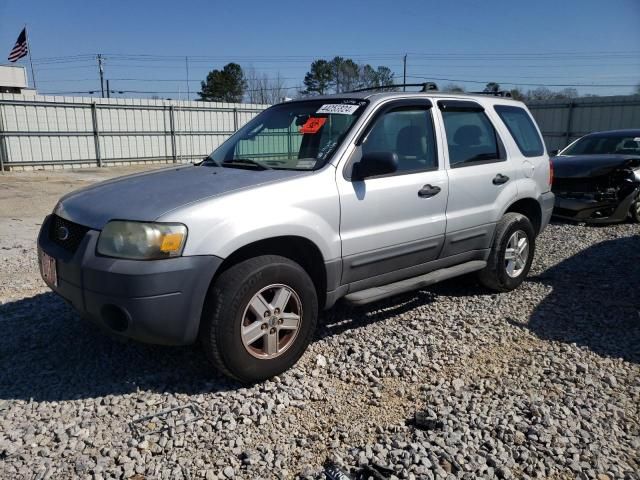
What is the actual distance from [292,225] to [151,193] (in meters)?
0.91

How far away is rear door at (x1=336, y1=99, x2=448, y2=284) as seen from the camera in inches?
146

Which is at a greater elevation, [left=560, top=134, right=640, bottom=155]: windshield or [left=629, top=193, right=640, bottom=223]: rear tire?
[left=560, top=134, right=640, bottom=155]: windshield

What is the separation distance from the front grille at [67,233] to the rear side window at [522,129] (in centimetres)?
386

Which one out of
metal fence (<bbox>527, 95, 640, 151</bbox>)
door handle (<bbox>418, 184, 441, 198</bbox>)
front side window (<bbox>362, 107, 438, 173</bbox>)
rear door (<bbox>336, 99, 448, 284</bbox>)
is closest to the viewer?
rear door (<bbox>336, 99, 448, 284</bbox>)

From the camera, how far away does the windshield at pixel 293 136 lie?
152 inches

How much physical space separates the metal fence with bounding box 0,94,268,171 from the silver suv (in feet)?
54.1

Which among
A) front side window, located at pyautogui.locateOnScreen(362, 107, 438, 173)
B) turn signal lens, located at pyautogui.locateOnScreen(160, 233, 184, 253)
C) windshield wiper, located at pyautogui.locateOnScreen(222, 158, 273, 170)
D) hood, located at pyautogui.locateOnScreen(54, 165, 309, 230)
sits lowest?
turn signal lens, located at pyautogui.locateOnScreen(160, 233, 184, 253)

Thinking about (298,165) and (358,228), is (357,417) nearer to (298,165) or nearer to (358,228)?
(358,228)

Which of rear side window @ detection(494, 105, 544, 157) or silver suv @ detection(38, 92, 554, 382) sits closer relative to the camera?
silver suv @ detection(38, 92, 554, 382)

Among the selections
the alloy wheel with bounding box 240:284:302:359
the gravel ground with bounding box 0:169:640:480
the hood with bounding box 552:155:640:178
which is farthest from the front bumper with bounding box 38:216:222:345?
the hood with bounding box 552:155:640:178

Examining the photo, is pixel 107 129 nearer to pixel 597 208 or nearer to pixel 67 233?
Result: pixel 597 208

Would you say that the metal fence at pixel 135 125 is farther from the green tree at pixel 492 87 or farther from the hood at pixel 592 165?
the green tree at pixel 492 87

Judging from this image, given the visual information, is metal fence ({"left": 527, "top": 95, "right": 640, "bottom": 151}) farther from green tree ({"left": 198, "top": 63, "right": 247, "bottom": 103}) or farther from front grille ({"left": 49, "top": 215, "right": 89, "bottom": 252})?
green tree ({"left": 198, "top": 63, "right": 247, "bottom": 103})

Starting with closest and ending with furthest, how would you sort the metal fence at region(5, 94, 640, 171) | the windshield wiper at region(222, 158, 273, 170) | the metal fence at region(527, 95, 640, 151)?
the windshield wiper at region(222, 158, 273, 170) → the metal fence at region(5, 94, 640, 171) → the metal fence at region(527, 95, 640, 151)
